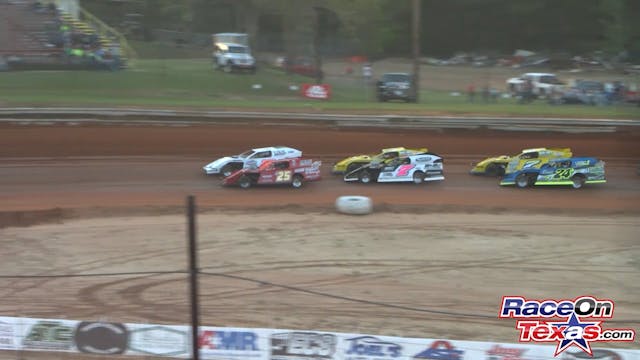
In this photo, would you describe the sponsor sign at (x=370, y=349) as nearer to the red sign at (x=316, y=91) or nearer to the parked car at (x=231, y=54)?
the red sign at (x=316, y=91)

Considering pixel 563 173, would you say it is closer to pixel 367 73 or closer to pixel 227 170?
pixel 227 170

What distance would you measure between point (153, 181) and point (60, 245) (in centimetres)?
548

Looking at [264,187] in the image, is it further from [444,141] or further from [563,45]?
[563,45]

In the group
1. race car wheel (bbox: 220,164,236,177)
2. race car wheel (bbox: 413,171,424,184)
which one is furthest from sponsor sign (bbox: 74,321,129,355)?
race car wheel (bbox: 413,171,424,184)

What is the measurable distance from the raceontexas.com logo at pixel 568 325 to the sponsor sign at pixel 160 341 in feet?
12.2

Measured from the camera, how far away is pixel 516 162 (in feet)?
61.1

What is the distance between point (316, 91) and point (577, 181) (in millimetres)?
10894

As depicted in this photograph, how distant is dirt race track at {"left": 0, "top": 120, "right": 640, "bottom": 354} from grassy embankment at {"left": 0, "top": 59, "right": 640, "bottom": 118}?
1680mm

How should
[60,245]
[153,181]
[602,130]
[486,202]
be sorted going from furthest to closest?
[602,130], [153,181], [486,202], [60,245]

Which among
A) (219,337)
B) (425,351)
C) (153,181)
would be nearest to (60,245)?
(153,181)

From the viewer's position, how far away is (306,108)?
23.3 meters

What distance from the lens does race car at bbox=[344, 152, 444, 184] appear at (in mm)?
18500

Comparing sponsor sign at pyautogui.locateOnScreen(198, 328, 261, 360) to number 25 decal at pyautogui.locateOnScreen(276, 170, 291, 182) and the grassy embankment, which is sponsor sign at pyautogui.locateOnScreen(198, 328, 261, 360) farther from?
the grassy embankment

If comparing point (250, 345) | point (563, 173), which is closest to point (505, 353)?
point (250, 345)
